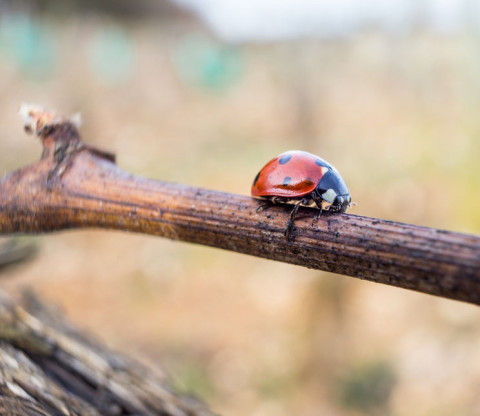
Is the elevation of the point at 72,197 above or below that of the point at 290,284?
below

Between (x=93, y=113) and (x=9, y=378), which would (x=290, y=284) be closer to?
(x=9, y=378)

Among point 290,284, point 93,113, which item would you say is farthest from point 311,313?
→ point 93,113

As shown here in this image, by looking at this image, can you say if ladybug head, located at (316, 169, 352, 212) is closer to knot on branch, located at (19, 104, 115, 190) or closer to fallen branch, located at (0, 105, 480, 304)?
fallen branch, located at (0, 105, 480, 304)

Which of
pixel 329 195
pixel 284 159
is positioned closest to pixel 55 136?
pixel 284 159

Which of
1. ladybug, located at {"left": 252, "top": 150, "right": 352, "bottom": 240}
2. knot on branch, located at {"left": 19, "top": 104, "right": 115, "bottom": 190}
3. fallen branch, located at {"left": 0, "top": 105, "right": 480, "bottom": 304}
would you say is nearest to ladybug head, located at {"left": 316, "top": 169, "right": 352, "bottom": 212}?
ladybug, located at {"left": 252, "top": 150, "right": 352, "bottom": 240}

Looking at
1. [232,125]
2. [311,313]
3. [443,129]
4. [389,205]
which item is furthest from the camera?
[232,125]

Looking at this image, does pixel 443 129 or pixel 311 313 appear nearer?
pixel 311 313

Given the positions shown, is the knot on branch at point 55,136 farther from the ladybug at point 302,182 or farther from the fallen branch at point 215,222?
the ladybug at point 302,182
